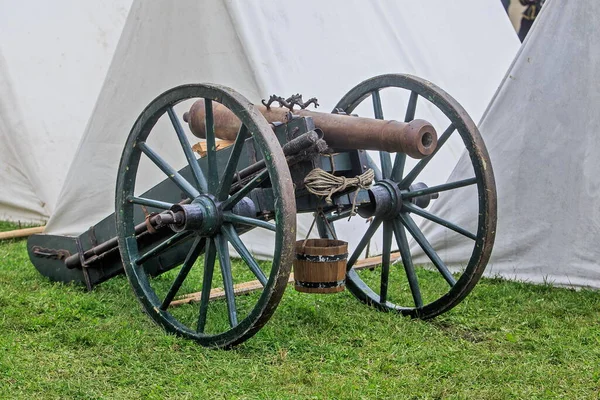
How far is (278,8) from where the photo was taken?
595 cm

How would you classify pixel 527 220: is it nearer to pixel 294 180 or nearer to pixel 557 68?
pixel 557 68

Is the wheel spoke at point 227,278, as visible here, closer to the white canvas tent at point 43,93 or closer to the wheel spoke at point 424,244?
the wheel spoke at point 424,244

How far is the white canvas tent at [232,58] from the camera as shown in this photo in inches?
228

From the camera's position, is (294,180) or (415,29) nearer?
(294,180)

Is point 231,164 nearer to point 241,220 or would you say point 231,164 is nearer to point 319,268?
point 241,220

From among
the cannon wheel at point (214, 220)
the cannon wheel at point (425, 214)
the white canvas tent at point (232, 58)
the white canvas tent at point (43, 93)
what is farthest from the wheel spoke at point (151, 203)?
the white canvas tent at point (43, 93)

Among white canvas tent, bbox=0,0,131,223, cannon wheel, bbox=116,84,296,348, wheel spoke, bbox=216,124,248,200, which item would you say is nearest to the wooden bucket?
cannon wheel, bbox=116,84,296,348

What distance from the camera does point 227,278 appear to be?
3.54 m

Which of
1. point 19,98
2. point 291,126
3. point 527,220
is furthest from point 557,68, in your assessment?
point 19,98

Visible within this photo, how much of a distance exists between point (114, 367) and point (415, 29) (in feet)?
13.4

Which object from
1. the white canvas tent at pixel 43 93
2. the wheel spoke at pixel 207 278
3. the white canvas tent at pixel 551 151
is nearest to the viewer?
the wheel spoke at pixel 207 278

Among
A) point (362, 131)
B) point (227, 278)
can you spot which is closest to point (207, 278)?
point (227, 278)

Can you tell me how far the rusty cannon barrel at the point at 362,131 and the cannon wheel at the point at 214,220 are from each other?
0.19 metres

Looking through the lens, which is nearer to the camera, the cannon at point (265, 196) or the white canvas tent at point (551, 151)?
the cannon at point (265, 196)
